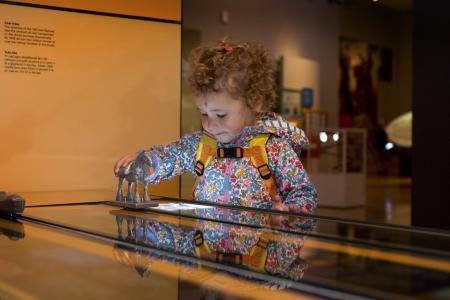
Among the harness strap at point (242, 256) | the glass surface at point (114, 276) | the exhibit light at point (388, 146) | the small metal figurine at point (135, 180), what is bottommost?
the glass surface at point (114, 276)

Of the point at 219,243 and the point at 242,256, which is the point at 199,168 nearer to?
the point at 219,243

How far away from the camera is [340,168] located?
1002 centimetres

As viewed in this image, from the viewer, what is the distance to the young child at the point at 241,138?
7.75 feet

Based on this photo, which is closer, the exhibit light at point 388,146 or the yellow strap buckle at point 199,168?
the yellow strap buckle at point 199,168

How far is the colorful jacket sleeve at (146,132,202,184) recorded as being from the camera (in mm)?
2516

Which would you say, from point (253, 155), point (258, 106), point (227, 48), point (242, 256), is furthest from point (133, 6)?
point (242, 256)

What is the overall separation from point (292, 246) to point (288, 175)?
3.69ft

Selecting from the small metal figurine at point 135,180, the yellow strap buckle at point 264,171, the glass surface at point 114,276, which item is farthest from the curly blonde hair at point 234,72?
the glass surface at point 114,276

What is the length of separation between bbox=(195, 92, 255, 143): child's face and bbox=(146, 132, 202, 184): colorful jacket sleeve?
177 millimetres

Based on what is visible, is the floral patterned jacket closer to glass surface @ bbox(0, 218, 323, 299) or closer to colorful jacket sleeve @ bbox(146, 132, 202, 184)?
colorful jacket sleeve @ bbox(146, 132, 202, 184)

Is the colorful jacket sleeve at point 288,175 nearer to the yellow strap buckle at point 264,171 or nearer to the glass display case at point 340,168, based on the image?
the yellow strap buckle at point 264,171

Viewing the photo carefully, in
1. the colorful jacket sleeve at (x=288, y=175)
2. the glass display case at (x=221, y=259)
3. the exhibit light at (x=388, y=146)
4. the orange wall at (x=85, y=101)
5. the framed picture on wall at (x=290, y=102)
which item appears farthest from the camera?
the exhibit light at (x=388, y=146)

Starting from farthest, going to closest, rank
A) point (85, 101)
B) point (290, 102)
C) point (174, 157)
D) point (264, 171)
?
point (290, 102) < point (85, 101) < point (174, 157) < point (264, 171)

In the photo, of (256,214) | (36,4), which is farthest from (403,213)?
(256,214)
